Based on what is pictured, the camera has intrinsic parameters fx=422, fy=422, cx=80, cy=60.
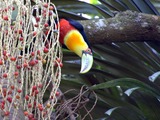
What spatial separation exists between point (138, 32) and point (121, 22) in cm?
8

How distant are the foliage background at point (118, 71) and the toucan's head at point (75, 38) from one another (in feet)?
0.55

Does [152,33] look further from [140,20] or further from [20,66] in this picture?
[20,66]

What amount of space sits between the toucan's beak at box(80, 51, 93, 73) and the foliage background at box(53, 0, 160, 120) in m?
0.35

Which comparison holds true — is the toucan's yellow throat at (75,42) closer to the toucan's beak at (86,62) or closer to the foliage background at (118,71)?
the toucan's beak at (86,62)

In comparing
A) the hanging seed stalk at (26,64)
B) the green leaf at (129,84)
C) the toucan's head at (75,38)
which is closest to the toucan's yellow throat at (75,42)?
the toucan's head at (75,38)

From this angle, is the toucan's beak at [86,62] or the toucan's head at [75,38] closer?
the toucan's beak at [86,62]

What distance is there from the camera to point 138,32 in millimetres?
1675

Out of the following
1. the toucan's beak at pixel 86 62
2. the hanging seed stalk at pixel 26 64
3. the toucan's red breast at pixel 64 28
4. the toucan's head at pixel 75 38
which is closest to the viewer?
the hanging seed stalk at pixel 26 64

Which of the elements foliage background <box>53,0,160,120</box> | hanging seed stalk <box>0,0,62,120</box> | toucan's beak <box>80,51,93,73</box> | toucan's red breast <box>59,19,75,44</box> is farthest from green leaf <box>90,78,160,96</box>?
hanging seed stalk <box>0,0,62,120</box>

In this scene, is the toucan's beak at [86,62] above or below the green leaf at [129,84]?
above

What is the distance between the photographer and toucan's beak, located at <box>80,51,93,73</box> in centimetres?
121

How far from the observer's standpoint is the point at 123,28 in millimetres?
1670

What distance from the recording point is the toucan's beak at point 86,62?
3.96 ft

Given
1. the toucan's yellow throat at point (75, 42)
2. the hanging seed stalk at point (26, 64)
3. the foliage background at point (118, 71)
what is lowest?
the foliage background at point (118, 71)
